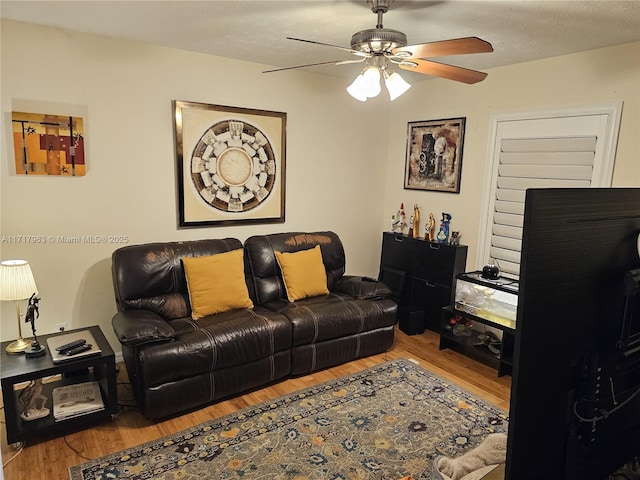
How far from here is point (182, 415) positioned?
2848 millimetres

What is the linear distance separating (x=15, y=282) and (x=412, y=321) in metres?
3.27

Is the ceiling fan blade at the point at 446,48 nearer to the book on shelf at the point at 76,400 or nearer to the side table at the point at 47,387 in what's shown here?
the side table at the point at 47,387

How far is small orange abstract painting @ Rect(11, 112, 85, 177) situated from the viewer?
9.77 ft

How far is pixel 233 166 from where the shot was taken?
393cm

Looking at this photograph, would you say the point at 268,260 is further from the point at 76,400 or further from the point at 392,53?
the point at 392,53

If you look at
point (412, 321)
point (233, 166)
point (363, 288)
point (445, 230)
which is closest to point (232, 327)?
point (363, 288)

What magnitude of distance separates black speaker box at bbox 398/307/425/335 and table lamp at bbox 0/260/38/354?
3.13 meters

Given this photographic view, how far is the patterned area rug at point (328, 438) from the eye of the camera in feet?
7.66

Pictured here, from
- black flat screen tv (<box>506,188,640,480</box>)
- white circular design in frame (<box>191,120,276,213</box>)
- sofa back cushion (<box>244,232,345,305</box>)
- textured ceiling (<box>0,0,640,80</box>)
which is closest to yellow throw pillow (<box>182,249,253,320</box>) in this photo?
sofa back cushion (<box>244,232,345,305</box>)

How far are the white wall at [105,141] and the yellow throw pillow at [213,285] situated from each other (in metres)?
0.55

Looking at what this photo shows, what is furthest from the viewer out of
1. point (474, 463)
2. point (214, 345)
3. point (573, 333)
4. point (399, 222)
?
point (399, 222)

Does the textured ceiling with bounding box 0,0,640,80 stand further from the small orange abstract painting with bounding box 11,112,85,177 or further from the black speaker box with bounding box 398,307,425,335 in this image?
the black speaker box with bounding box 398,307,425,335

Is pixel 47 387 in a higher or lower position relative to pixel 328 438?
higher

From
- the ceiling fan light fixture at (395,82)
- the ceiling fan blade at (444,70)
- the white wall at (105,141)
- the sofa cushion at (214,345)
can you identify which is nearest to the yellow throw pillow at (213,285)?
the sofa cushion at (214,345)
